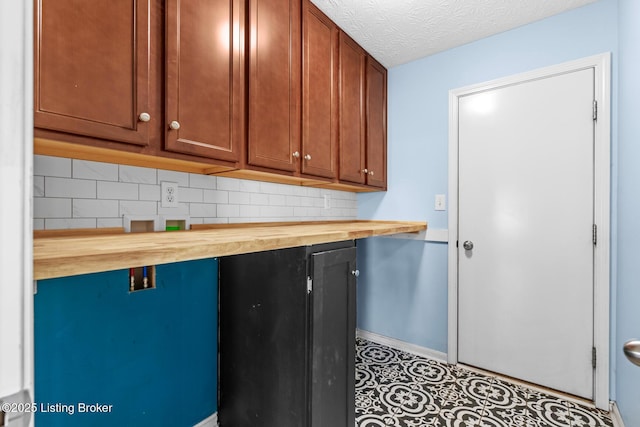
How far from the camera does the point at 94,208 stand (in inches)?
47.0

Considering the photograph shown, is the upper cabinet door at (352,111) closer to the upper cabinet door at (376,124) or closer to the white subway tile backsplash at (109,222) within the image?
the upper cabinet door at (376,124)

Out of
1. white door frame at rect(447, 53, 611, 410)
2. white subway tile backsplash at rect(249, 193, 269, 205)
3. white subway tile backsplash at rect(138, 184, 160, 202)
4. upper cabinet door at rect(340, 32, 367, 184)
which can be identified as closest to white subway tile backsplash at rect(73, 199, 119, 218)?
white subway tile backsplash at rect(138, 184, 160, 202)

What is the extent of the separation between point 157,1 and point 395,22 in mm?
1429

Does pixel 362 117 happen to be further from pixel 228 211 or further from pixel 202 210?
pixel 202 210

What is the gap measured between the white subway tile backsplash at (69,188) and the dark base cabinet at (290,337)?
651mm

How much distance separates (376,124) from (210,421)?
7.32ft

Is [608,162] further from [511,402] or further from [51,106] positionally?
[51,106]

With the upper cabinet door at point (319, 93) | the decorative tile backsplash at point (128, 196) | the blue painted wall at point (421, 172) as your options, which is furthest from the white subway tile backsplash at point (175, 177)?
the blue painted wall at point (421, 172)

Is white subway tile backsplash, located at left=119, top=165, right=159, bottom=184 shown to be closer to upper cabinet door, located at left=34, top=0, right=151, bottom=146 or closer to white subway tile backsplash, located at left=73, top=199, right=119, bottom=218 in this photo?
white subway tile backsplash, located at left=73, top=199, right=119, bottom=218

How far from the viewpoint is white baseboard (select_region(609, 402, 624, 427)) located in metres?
1.56

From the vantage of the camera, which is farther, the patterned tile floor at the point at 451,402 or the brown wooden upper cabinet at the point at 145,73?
the patterned tile floor at the point at 451,402

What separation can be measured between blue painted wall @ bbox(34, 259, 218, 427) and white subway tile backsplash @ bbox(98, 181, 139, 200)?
312 millimetres

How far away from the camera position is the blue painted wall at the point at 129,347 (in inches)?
41.9

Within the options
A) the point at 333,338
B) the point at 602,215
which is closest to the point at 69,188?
the point at 333,338
